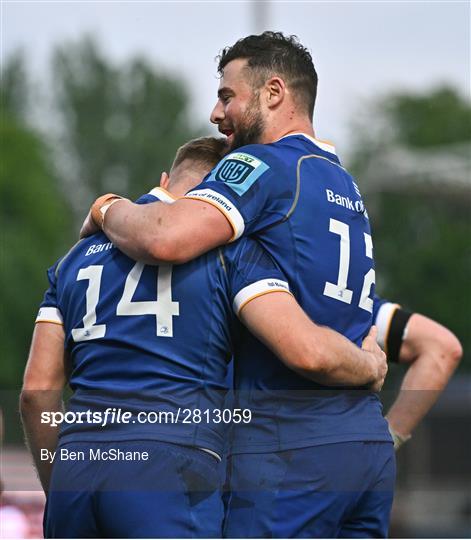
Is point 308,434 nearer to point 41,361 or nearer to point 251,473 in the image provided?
point 251,473

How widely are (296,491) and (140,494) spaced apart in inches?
23.5

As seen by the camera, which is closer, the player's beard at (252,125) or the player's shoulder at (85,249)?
the player's shoulder at (85,249)

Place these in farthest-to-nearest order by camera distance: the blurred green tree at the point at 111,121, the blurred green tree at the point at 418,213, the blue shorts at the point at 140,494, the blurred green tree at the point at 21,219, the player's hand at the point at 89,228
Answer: the blurred green tree at the point at 111,121 < the blurred green tree at the point at 418,213 < the blurred green tree at the point at 21,219 < the player's hand at the point at 89,228 < the blue shorts at the point at 140,494

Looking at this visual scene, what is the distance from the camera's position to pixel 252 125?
5.26 m

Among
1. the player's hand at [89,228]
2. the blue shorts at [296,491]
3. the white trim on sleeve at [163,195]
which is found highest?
the white trim on sleeve at [163,195]

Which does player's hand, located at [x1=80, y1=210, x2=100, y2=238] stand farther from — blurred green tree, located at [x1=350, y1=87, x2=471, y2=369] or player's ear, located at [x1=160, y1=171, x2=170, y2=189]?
blurred green tree, located at [x1=350, y1=87, x2=471, y2=369]

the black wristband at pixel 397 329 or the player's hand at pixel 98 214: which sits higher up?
the player's hand at pixel 98 214

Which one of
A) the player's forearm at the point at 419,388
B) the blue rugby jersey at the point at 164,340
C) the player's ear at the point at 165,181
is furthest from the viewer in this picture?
the player's forearm at the point at 419,388

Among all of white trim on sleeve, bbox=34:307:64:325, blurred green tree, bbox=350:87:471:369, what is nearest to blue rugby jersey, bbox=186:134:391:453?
white trim on sleeve, bbox=34:307:64:325

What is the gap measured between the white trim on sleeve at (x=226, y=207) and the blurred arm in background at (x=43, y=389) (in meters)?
0.82

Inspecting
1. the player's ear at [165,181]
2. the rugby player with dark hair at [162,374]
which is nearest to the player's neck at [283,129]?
the player's ear at [165,181]

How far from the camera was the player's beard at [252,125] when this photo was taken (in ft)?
17.3

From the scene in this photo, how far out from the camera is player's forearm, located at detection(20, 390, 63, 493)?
5.25 m

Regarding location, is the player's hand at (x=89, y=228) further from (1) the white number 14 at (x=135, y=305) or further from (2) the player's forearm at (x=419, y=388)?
(2) the player's forearm at (x=419, y=388)
